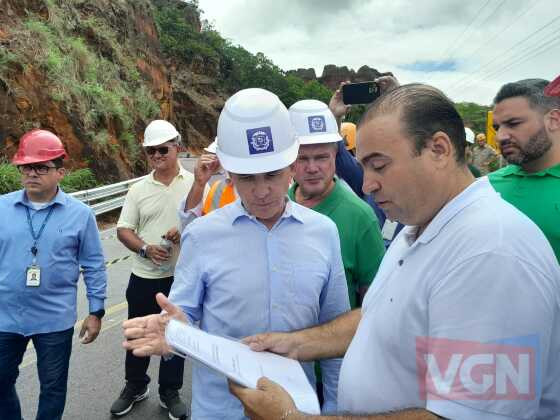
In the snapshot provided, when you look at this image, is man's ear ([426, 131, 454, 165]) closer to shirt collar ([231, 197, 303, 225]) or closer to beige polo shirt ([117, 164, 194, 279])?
shirt collar ([231, 197, 303, 225])

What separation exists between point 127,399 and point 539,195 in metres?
3.20

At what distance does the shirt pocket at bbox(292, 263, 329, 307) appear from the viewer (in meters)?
1.87

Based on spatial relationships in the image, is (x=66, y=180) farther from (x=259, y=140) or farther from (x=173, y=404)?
(x=259, y=140)

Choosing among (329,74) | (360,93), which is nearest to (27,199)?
(360,93)

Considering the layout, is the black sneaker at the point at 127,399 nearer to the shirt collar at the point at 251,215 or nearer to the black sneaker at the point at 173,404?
the black sneaker at the point at 173,404

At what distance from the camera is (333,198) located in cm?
272

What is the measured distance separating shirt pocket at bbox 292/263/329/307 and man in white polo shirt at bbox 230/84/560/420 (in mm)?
409

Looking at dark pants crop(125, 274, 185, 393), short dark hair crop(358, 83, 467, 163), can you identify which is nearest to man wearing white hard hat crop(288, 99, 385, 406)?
short dark hair crop(358, 83, 467, 163)

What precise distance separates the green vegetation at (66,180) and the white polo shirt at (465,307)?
10910 millimetres

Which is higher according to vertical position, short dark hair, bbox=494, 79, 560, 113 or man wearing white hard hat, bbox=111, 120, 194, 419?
short dark hair, bbox=494, 79, 560, 113

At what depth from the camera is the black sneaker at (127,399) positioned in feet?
12.0

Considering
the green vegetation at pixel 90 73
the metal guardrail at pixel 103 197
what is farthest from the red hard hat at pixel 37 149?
the green vegetation at pixel 90 73

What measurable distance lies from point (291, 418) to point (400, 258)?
0.53 metres

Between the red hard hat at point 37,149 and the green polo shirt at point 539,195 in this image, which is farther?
the red hard hat at point 37,149
